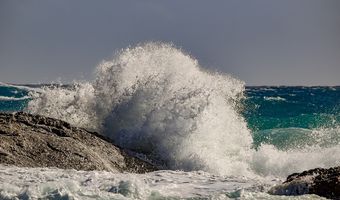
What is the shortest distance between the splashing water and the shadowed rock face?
1170 millimetres

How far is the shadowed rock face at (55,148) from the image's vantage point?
795 centimetres

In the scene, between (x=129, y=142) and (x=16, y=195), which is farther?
(x=129, y=142)

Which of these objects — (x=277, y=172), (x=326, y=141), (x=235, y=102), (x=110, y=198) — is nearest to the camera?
(x=110, y=198)

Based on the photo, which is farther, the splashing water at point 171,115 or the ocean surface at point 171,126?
the splashing water at point 171,115

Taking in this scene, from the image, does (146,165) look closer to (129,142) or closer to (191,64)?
(129,142)

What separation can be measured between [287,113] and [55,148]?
2638 centimetres

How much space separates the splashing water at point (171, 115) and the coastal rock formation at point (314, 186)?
3.58 m

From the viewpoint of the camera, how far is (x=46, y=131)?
8812 millimetres

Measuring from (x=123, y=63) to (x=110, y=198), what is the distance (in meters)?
7.72

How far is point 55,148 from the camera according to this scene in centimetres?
827

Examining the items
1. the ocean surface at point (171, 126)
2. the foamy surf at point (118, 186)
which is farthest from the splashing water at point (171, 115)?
the foamy surf at point (118, 186)

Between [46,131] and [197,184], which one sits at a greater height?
[46,131]

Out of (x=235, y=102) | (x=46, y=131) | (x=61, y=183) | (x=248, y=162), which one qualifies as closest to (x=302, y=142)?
(x=235, y=102)

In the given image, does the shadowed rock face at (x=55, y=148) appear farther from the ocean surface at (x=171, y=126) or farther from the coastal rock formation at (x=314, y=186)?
the coastal rock formation at (x=314, y=186)
